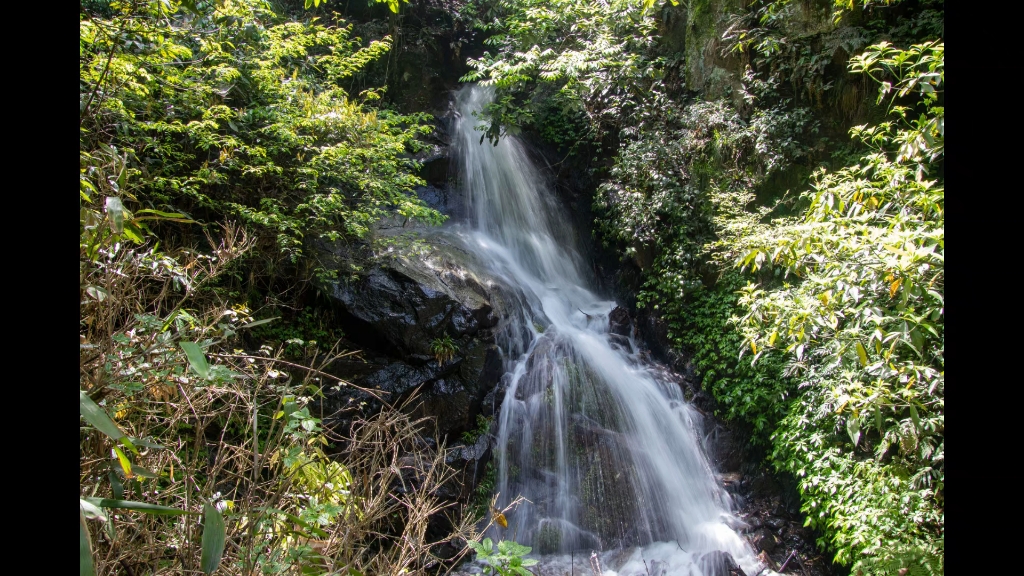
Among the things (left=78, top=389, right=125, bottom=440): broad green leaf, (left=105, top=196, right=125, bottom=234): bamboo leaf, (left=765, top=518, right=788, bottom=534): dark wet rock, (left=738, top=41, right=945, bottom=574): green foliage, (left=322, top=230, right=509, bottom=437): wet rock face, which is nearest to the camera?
(left=78, top=389, right=125, bottom=440): broad green leaf

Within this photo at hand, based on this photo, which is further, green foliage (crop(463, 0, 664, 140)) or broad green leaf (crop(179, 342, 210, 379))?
green foliage (crop(463, 0, 664, 140))

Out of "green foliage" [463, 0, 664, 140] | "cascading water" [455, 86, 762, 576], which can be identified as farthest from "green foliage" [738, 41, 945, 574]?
"green foliage" [463, 0, 664, 140]

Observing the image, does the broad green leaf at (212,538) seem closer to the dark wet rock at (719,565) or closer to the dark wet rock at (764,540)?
the dark wet rock at (719,565)

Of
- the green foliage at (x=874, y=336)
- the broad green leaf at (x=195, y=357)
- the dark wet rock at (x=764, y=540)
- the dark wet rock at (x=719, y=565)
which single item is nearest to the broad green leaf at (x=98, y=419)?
Result: the broad green leaf at (x=195, y=357)

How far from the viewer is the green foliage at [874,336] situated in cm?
291

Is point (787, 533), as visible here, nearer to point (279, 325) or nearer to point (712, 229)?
point (712, 229)

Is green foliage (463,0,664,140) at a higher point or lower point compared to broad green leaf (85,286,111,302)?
higher

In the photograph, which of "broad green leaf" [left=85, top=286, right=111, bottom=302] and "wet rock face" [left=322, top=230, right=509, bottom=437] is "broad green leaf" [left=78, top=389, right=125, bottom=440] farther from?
"wet rock face" [left=322, top=230, right=509, bottom=437]

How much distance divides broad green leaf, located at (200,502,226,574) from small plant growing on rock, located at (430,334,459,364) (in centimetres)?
471

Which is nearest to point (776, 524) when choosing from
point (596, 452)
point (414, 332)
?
point (596, 452)

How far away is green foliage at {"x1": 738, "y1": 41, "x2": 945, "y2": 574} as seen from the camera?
2.91 metres

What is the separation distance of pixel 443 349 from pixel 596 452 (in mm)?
2238
